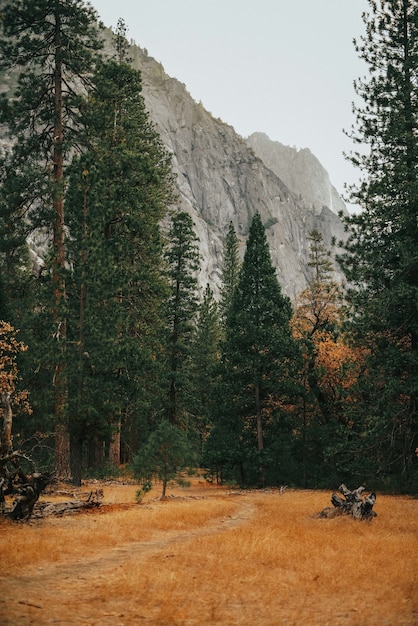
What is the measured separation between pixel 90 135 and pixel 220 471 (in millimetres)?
22244

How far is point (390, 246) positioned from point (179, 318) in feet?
60.5

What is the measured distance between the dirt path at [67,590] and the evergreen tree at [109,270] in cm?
1119

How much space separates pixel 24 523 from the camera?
38.5ft

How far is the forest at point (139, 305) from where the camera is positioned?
2045 centimetres

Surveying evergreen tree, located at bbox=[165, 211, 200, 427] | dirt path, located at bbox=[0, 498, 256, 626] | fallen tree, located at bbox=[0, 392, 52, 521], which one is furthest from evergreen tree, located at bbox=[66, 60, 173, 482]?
dirt path, located at bbox=[0, 498, 256, 626]

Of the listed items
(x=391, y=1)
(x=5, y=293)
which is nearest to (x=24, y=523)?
(x=5, y=293)

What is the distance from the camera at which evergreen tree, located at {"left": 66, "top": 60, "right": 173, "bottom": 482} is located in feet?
69.7

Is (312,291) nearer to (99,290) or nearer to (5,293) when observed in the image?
(99,290)

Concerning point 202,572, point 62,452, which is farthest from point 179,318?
point 202,572

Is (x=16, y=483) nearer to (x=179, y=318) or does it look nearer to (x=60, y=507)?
(x=60, y=507)

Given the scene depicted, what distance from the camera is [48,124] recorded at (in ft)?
77.5

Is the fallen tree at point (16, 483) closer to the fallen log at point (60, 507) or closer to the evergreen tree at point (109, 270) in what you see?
the fallen log at point (60, 507)

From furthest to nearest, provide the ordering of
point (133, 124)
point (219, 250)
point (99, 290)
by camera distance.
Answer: point (219, 250), point (133, 124), point (99, 290)

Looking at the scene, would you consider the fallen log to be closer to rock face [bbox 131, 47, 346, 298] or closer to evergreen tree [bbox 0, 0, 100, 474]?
evergreen tree [bbox 0, 0, 100, 474]
